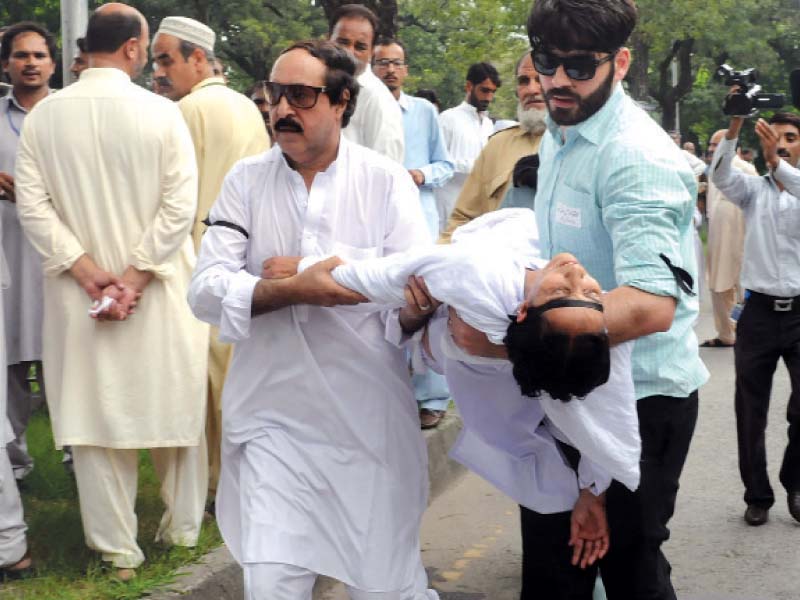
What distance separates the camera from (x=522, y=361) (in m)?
3.38

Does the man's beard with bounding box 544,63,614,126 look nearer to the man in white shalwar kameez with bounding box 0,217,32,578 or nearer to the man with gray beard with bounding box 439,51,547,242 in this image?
the man with gray beard with bounding box 439,51,547,242

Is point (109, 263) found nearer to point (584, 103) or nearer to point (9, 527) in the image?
point (9, 527)

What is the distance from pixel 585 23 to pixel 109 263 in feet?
8.59

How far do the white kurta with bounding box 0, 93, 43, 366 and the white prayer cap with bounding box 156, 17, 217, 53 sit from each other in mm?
903

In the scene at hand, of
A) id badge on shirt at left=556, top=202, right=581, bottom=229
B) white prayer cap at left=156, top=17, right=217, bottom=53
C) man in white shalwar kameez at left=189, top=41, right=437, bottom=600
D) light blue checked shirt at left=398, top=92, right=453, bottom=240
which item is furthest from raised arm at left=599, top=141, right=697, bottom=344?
light blue checked shirt at left=398, top=92, right=453, bottom=240

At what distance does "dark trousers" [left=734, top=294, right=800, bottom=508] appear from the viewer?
740cm

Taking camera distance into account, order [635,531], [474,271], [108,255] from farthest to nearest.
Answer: [108,255], [635,531], [474,271]

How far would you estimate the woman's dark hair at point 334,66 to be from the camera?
436 cm

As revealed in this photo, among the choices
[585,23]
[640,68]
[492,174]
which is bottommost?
[640,68]

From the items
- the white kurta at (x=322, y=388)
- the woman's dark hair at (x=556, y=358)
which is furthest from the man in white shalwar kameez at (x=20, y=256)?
the woman's dark hair at (x=556, y=358)

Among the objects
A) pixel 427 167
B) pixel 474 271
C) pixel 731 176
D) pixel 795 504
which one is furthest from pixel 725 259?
pixel 474 271

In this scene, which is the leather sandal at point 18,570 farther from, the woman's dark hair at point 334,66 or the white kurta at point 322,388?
the woman's dark hair at point 334,66

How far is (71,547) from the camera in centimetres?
609

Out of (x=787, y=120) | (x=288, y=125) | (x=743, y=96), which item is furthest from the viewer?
(x=787, y=120)
